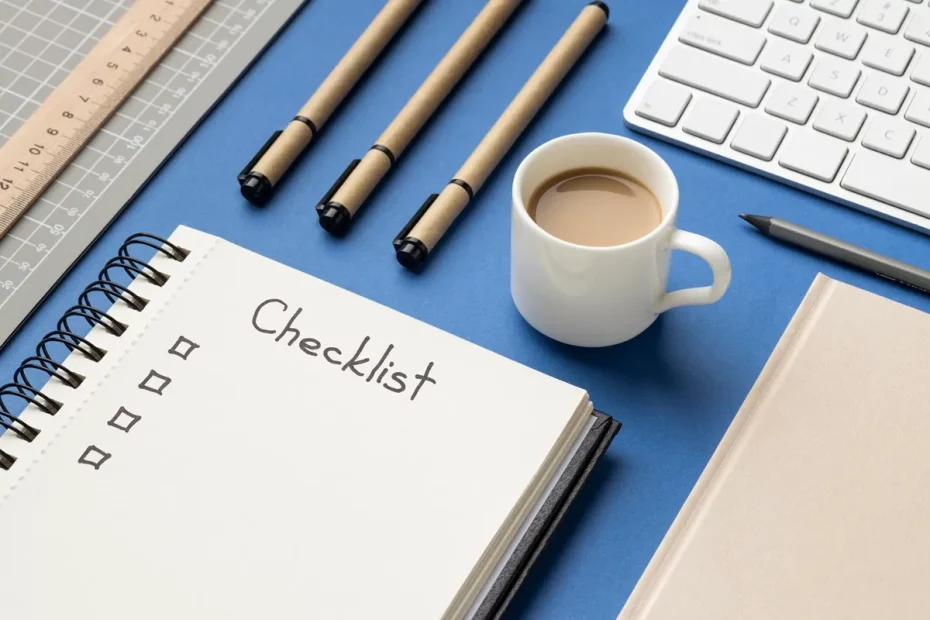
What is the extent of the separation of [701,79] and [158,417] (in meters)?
0.42

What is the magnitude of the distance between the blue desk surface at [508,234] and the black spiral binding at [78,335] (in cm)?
2

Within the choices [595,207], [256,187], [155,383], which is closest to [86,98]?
[256,187]

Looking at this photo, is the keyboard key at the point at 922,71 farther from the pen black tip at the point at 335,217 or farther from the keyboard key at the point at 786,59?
the pen black tip at the point at 335,217

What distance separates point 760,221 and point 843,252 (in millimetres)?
53

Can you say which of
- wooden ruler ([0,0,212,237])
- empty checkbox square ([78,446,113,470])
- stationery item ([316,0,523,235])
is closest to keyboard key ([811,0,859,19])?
stationery item ([316,0,523,235])

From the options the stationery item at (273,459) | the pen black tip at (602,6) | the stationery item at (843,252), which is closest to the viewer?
the stationery item at (273,459)

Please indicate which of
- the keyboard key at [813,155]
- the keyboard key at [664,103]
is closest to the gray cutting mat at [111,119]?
the keyboard key at [664,103]

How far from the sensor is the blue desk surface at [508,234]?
581mm

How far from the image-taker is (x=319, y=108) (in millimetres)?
722

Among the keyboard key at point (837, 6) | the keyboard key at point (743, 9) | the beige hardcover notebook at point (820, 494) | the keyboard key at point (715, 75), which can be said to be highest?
the keyboard key at point (837, 6)

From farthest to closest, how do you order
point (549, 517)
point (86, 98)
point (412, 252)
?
point (86, 98)
point (412, 252)
point (549, 517)

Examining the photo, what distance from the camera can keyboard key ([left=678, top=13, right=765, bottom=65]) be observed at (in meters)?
0.72

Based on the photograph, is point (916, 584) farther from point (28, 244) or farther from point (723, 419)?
point (28, 244)

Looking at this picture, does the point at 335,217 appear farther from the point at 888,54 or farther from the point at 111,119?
the point at 888,54
